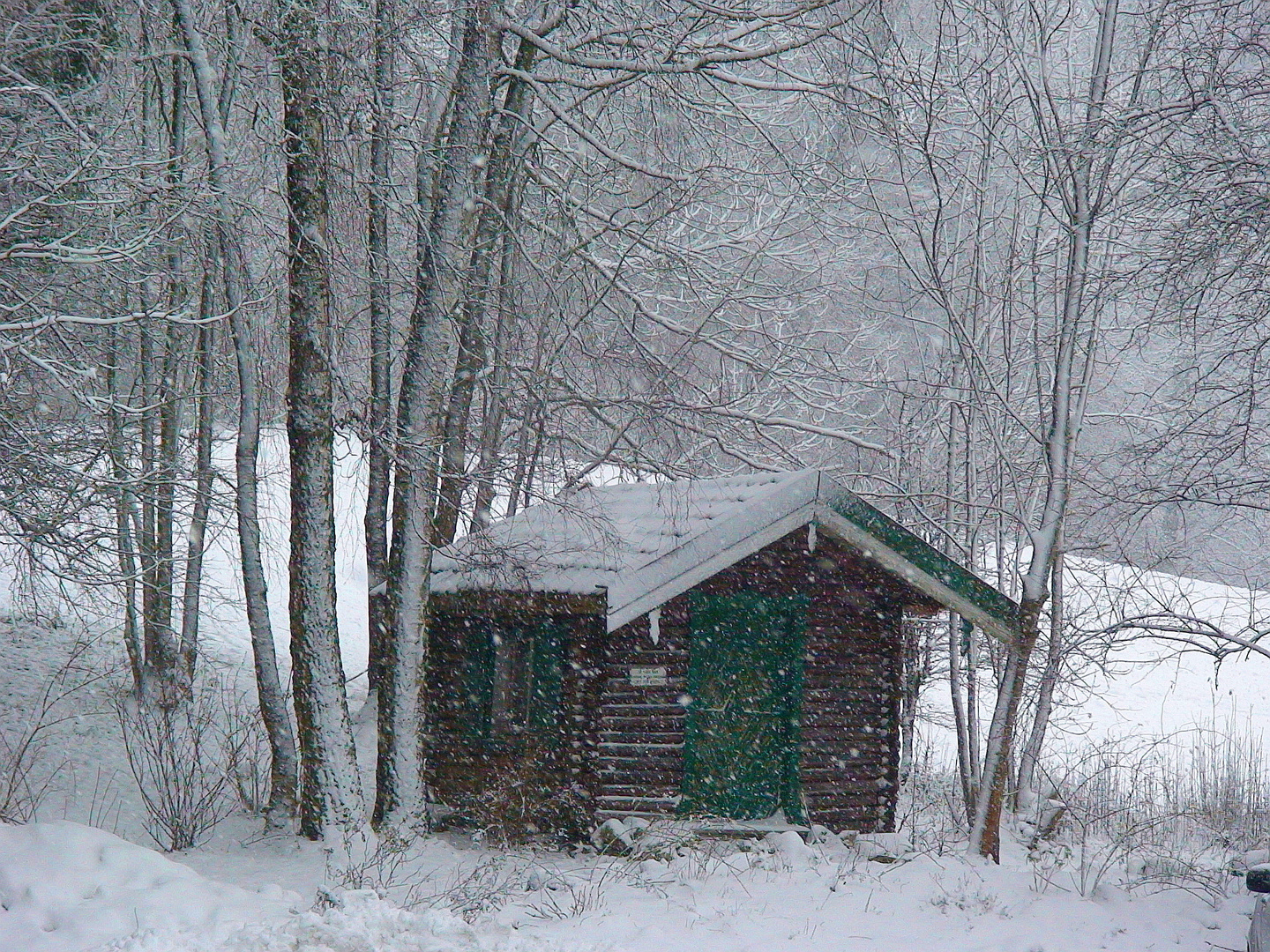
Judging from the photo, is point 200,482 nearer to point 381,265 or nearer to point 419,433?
point 419,433

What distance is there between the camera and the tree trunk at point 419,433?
30.8 ft

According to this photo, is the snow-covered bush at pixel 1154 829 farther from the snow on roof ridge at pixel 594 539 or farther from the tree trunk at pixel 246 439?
the tree trunk at pixel 246 439

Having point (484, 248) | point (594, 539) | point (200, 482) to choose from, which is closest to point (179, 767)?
point (200, 482)

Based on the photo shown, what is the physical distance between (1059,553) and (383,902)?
25.8 feet

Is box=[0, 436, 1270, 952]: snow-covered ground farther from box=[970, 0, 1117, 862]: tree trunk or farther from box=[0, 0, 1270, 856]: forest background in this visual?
box=[0, 0, 1270, 856]: forest background

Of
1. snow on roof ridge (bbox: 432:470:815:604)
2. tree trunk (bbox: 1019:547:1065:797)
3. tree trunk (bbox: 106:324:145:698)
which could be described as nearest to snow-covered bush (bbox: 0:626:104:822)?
tree trunk (bbox: 106:324:145:698)

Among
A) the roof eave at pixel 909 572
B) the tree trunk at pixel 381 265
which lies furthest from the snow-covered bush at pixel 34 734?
the roof eave at pixel 909 572

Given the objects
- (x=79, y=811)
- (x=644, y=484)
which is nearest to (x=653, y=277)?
(x=644, y=484)

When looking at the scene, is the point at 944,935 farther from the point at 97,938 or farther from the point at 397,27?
the point at 397,27

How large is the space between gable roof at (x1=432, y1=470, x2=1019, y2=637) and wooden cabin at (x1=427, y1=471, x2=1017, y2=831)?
0.8 inches

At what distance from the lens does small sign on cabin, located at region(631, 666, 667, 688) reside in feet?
35.1

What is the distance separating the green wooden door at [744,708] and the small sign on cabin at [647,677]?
0.42 metres

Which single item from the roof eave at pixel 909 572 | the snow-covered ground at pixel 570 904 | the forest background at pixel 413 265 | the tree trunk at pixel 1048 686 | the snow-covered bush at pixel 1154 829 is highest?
the forest background at pixel 413 265

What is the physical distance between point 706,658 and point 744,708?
2.29 ft
